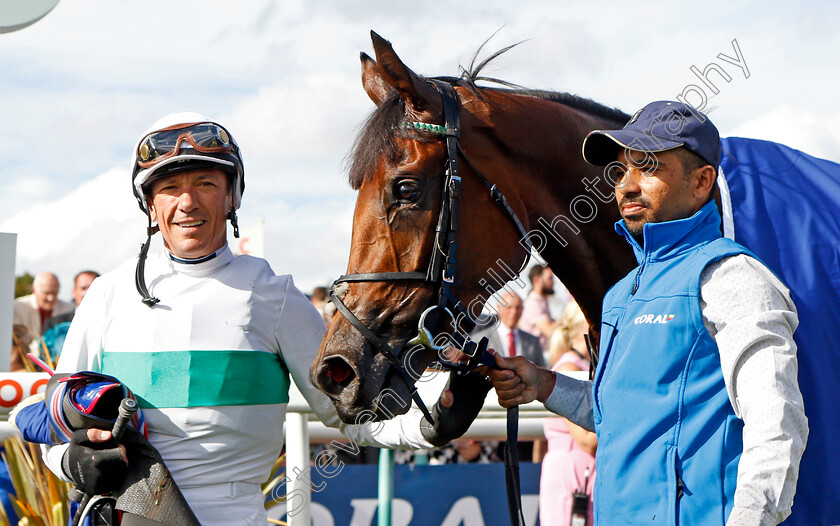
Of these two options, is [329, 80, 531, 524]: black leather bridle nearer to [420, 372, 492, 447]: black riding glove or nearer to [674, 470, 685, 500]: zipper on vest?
[420, 372, 492, 447]: black riding glove

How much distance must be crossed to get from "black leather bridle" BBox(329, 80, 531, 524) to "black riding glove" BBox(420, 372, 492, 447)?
1.7 inches

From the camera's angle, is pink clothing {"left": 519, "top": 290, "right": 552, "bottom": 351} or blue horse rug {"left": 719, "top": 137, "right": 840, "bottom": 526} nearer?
blue horse rug {"left": 719, "top": 137, "right": 840, "bottom": 526}

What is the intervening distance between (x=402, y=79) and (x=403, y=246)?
0.50 m

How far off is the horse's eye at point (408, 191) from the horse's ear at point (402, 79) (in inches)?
9.5

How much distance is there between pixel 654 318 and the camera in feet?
6.40

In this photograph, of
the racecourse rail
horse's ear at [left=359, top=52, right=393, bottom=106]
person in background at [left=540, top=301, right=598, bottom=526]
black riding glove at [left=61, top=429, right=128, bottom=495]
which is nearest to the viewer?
black riding glove at [left=61, top=429, right=128, bottom=495]

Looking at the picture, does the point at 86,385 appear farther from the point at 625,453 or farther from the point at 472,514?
the point at 472,514

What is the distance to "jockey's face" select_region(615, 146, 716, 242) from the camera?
204cm

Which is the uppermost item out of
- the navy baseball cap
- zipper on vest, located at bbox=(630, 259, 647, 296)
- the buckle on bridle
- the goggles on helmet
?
the goggles on helmet

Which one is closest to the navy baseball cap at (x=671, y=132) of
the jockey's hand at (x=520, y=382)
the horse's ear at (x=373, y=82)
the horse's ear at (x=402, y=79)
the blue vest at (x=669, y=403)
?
the blue vest at (x=669, y=403)

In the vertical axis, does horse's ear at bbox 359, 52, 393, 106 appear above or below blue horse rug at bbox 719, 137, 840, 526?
above

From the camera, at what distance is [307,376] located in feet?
8.44

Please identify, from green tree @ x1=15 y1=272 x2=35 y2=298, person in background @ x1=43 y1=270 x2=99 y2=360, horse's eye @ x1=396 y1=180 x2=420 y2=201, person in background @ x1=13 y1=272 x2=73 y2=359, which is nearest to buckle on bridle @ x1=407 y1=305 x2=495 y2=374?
horse's eye @ x1=396 y1=180 x2=420 y2=201

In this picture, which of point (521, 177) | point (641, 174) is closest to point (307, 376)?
point (521, 177)
